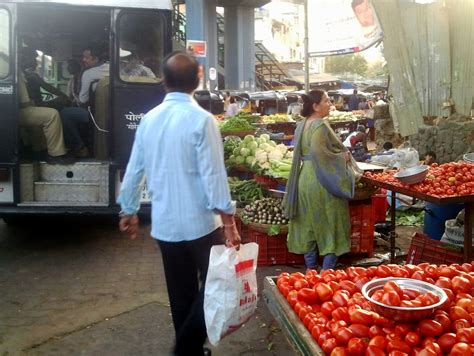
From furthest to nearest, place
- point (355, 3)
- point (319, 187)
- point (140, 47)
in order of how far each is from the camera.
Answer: point (355, 3) → point (140, 47) → point (319, 187)

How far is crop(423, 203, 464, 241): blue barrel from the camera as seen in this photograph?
228 inches

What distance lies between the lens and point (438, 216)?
19.2ft

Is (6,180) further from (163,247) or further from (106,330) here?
(163,247)

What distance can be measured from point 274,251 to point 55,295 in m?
2.39

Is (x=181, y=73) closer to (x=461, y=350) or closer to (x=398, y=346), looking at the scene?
(x=398, y=346)

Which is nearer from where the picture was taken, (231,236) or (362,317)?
(362,317)

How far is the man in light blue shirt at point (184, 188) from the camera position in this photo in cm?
310

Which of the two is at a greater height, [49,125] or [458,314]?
[49,125]

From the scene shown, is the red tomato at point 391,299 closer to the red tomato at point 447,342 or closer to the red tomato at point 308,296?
the red tomato at point 447,342

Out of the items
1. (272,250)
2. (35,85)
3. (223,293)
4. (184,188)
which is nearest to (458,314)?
(223,293)

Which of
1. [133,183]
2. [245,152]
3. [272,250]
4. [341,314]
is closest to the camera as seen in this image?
[341,314]

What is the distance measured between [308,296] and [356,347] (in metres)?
0.59

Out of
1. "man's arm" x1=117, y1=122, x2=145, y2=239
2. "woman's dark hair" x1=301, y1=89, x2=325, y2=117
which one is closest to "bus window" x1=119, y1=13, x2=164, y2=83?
"woman's dark hair" x1=301, y1=89, x2=325, y2=117

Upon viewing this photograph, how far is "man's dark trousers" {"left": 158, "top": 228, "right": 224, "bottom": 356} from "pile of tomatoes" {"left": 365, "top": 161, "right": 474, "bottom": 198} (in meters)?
2.35
